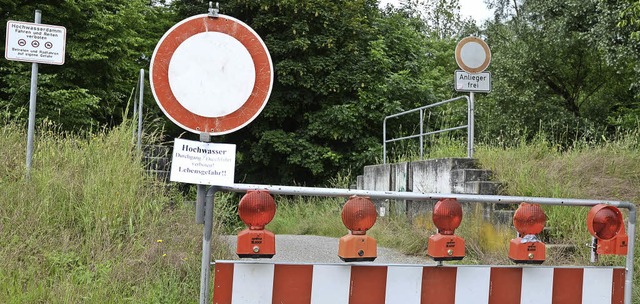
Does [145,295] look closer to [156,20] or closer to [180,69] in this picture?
[180,69]

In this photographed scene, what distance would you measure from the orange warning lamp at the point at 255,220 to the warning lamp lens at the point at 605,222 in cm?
174

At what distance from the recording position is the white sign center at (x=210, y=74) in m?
3.09

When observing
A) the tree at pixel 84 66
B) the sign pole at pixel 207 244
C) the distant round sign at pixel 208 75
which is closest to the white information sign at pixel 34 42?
the distant round sign at pixel 208 75

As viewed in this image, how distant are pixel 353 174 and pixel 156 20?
439 inches

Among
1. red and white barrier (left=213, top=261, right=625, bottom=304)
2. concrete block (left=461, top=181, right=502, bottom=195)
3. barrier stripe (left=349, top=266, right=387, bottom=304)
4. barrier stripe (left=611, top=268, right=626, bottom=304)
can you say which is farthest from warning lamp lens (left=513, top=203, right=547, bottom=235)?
concrete block (left=461, top=181, right=502, bottom=195)

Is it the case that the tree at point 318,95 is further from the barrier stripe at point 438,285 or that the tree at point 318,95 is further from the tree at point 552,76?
the barrier stripe at point 438,285

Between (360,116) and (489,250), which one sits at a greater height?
(360,116)

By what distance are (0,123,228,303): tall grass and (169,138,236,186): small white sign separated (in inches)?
71.4

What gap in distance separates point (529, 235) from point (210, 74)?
1.85 metres

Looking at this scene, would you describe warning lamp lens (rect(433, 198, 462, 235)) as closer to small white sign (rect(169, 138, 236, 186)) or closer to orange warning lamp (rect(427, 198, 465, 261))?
orange warning lamp (rect(427, 198, 465, 261))

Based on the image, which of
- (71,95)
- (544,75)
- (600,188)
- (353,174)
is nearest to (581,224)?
(600,188)

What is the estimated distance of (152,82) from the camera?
120 inches

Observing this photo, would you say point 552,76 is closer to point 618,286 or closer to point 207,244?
point 618,286

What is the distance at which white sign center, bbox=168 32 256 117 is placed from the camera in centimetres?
309
